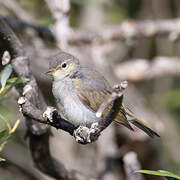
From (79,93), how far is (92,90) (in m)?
0.14

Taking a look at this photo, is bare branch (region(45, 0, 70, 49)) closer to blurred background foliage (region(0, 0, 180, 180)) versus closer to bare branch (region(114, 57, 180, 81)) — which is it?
bare branch (region(114, 57, 180, 81))

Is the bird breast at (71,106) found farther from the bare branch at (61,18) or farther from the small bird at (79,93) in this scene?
the bare branch at (61,18)

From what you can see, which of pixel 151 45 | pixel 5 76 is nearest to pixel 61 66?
pixel 5 76

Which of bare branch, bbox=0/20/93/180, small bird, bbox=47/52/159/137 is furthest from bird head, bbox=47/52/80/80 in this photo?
bare branch, bbox=0/20/93/180

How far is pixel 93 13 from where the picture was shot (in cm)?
659

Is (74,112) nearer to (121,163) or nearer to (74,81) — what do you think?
(74,81)

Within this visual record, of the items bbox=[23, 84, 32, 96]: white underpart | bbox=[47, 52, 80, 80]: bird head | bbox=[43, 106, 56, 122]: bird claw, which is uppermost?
bbox=[23, 84, 32, 96]: white underpart

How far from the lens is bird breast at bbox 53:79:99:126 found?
3479mm

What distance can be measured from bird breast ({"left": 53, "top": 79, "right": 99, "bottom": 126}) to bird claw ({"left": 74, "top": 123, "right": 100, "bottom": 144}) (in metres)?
0.85

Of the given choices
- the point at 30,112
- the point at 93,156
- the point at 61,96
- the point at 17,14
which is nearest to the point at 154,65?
the point at 93,156

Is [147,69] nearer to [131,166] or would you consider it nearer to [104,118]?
[131,166]

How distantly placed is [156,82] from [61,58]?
12.0 ft

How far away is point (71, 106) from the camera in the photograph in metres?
3.54

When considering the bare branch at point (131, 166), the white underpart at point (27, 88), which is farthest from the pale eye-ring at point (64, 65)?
the bare branch at point (131, 166)
